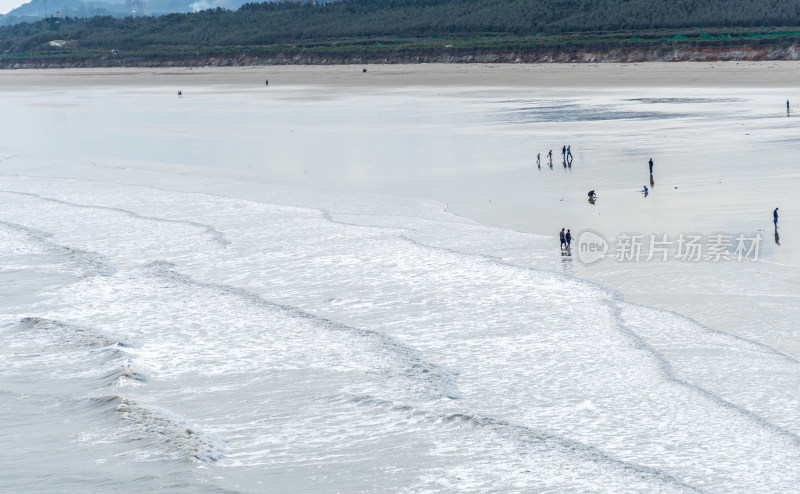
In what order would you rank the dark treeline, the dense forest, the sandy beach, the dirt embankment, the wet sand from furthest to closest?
the dark treeline, the dense forest, the dirt embankment, the sandy beach, the wet sand

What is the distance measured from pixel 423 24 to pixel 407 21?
18.2 feet

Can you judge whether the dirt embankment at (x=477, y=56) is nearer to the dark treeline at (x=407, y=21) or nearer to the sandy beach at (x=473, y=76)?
the sandy beach at (x=473, y=76)

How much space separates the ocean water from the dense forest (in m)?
64.5

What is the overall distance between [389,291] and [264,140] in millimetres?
26693

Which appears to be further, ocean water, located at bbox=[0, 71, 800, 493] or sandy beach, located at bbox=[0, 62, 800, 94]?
sandy beach, located at bbox=[0, 62, 800, 94]

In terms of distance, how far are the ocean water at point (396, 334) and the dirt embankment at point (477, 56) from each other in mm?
52501

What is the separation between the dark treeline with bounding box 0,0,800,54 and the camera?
94.7m

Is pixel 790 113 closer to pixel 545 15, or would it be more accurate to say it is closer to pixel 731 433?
pixel 731 433

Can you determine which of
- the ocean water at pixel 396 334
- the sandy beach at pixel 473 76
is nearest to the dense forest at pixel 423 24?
the sandy beach at pixel 473 76

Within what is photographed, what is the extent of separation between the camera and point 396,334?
552 inches

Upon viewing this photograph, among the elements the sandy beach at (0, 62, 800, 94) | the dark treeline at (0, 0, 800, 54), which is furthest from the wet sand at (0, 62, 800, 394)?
the dark treeline at (0, 0, 800, 54)

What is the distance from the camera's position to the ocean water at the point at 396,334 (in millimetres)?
9797

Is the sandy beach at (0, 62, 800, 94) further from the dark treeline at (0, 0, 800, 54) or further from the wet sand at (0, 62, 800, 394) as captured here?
the dark treeline at (0, 0, 800, 54)

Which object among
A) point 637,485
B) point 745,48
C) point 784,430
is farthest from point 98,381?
point 745,48
